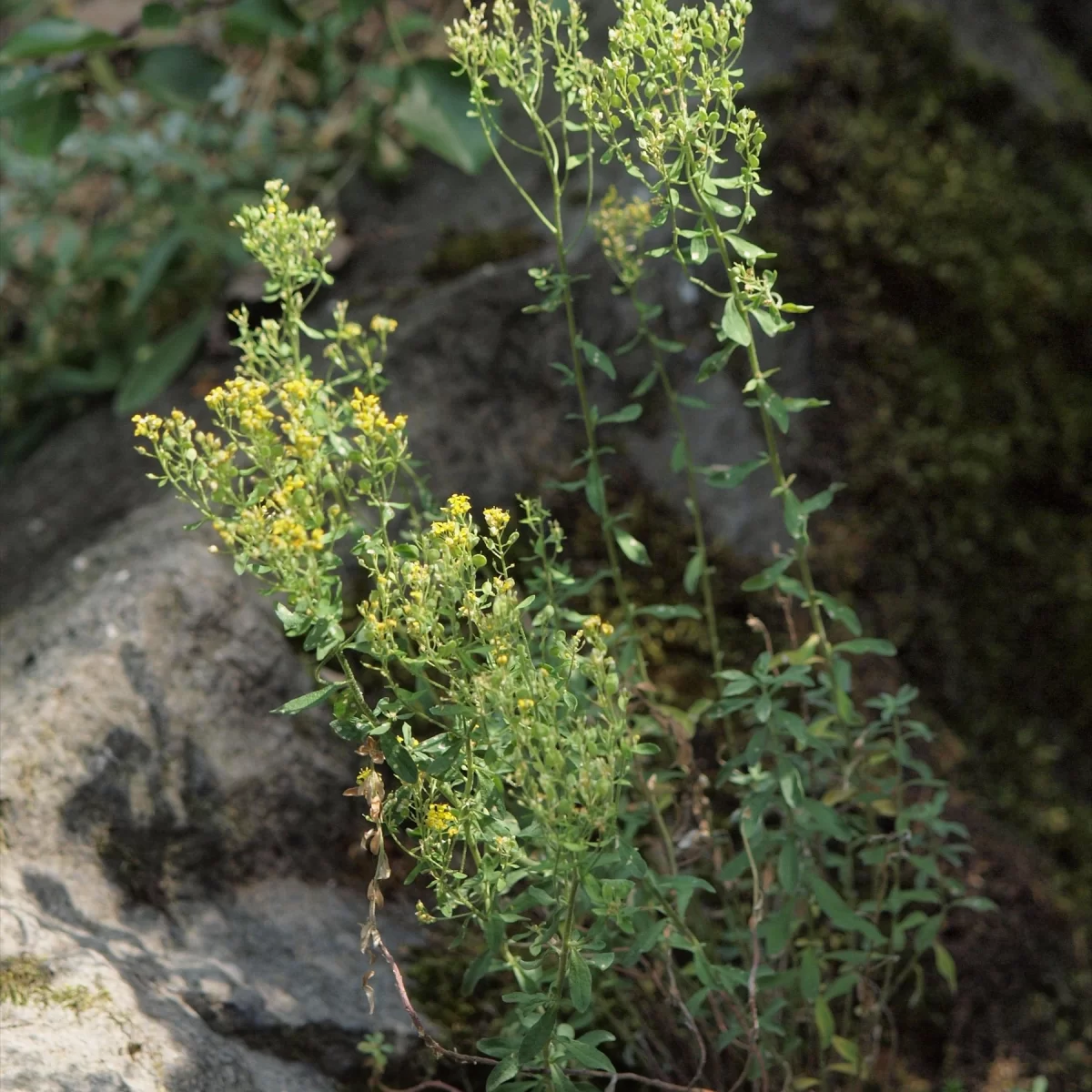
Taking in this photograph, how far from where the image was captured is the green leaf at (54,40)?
294cm

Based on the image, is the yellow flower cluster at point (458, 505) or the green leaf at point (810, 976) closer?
the yellow flower cluster at point (458, 505)

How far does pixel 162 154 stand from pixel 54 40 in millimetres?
436

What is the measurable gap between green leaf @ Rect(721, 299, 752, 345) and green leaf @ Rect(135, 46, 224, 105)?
228 centimetres

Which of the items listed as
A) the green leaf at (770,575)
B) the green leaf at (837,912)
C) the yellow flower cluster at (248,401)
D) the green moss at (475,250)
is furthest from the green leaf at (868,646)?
the green moss at (475,250)

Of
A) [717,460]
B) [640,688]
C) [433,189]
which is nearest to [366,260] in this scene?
[433,189]

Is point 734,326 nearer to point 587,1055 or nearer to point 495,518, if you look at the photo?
point 495,518

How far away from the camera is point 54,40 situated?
9.69 feet

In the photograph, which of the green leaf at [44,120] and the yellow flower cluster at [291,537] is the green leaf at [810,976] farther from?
the green leaf at [44,120]

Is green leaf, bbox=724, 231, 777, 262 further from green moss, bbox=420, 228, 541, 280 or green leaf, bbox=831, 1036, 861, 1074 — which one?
green moss, bbox=420, 228, 541, 280

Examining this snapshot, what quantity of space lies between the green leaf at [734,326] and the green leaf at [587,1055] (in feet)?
3.17

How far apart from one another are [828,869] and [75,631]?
1.62 m

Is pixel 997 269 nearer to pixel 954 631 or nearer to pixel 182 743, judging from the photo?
pixel 954 631

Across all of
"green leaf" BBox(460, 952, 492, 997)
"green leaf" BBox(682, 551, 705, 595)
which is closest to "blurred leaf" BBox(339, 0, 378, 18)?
"green leaf" BBox(682, 551, 705, 595)

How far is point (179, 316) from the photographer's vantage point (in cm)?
343
